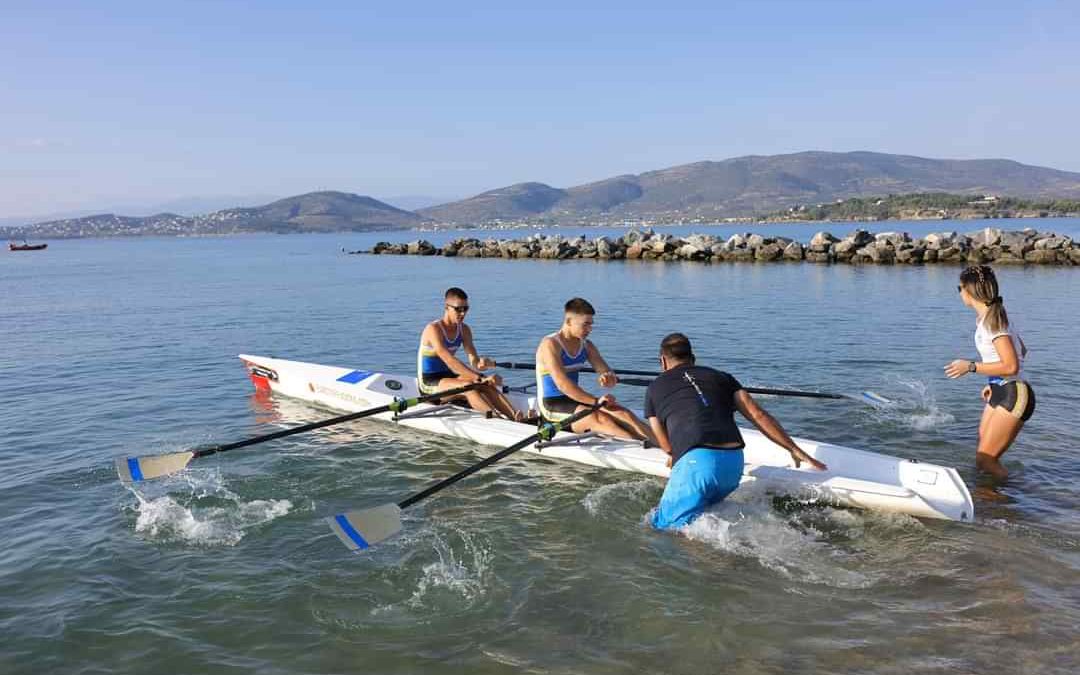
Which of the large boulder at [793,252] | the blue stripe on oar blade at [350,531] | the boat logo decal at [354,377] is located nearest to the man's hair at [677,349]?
the blue stripe on oar blade at [350,531]

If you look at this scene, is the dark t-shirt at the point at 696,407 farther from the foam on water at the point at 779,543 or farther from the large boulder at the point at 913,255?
the large boulder at the point at 913,255

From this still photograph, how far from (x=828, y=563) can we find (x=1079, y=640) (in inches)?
76.3

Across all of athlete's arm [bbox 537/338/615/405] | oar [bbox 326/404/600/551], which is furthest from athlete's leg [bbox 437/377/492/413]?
oar [bbox 326/404/600/551]

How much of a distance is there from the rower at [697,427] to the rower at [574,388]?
2179 millimetres

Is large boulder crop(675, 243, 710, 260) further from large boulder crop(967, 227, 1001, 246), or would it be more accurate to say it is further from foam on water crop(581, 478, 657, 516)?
foam on water crop(581, 478, 657, 516)

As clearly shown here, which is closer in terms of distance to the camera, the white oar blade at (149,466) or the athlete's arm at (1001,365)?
the athlete's arm at (1001,365)

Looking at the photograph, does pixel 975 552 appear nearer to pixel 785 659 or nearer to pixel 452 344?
pixel 785 659

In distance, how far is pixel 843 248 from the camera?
44250 millimetres

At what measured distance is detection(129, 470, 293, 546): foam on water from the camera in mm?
7824

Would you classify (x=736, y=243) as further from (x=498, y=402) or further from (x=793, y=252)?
(x=498, y=402)

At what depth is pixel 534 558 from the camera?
7.11 metres

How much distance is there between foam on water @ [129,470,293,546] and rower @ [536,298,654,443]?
3599 mm

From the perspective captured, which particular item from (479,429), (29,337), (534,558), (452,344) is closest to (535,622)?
(534,558)

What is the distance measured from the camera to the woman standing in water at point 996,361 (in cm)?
738
